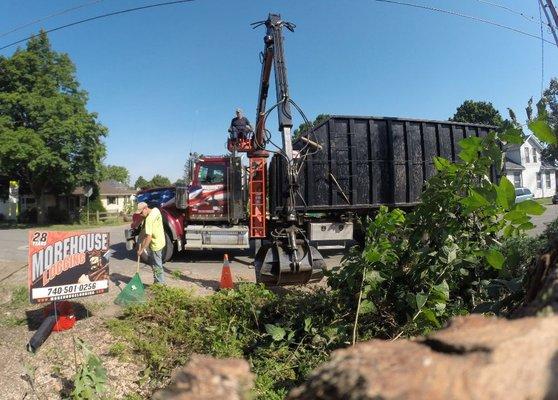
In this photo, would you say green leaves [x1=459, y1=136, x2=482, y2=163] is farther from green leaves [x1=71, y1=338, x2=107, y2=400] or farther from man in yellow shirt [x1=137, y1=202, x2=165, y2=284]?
man in yellow shirt [x1=137, y1=202, x2=165, y2=284]

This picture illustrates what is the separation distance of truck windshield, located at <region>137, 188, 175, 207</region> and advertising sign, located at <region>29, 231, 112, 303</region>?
5.60 meters

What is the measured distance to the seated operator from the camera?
993 centimetres

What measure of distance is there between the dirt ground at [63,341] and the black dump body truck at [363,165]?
2349 mm

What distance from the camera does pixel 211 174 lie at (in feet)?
33.7

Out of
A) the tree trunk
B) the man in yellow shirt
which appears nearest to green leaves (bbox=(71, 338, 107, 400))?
the man in yellow shirt

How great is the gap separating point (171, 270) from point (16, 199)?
101 feet

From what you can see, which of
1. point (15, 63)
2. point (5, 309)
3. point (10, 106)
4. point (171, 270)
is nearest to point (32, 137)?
point (10, 106)

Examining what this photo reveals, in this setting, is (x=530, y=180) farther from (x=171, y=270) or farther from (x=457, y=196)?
(x=457, y=196)

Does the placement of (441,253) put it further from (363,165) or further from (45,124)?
(45,124)

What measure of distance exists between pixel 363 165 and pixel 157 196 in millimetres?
5891

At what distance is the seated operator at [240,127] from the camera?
9.93m

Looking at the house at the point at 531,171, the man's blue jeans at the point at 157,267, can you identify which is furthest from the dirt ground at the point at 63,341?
the house at the point at 531,171

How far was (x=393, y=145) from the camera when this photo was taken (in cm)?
965

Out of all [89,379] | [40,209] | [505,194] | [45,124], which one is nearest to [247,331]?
[89,379]
